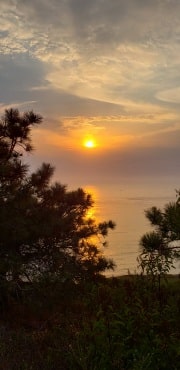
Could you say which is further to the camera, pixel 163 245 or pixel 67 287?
pixel 67 287

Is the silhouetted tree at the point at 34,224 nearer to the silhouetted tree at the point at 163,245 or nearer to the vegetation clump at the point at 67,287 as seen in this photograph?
the vegetation clump at the point at 67,287

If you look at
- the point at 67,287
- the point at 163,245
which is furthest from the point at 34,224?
the point at 163,245

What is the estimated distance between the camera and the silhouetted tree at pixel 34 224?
45.5ft

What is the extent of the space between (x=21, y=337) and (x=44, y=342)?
0.64 metres

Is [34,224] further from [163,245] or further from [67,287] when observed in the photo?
[163,245]

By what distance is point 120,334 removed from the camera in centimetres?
689

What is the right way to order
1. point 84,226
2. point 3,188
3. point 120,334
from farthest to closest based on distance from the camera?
point 84,226 → point 3,188 → point 120,334

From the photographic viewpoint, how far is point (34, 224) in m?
14.8

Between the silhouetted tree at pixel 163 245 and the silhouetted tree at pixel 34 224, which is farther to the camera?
the silhouetted tree at pixel 34 224

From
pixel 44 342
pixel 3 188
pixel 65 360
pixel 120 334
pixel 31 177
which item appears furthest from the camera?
pixel 31 177

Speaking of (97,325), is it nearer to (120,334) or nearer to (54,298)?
(120,334)

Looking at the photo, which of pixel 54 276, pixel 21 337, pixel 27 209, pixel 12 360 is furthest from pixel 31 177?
pixel 12 360

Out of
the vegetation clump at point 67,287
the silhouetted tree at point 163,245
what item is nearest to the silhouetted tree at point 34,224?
the vegetation clump at point 67,287

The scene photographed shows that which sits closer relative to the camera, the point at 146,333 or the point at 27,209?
the point at 146,333
